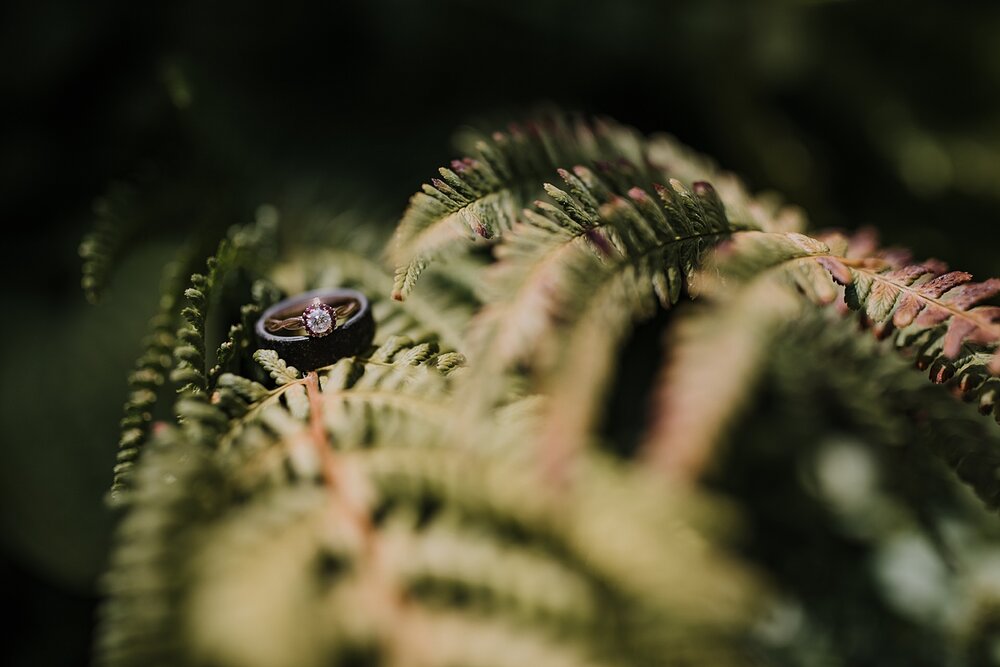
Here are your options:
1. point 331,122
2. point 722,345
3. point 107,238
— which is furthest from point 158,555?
point 331,122

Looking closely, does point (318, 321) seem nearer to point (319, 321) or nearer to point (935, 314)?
point (319, 321)

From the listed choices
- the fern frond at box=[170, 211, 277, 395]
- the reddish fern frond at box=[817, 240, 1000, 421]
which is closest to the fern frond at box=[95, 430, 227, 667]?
the fern frond at box=[170, 211, 277, 395]

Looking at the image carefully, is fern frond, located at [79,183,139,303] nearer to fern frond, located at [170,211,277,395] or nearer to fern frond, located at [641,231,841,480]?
fern frond, located at [170,211,277,395]

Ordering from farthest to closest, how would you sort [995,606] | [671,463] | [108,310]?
[108,310], [995,606], [671,463]

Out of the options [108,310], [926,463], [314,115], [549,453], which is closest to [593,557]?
[549,453]

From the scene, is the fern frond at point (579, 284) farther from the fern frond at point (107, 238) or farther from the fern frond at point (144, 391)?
the fern frond at point (107, 238)

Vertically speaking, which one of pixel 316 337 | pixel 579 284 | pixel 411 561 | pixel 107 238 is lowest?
pixel 411 561

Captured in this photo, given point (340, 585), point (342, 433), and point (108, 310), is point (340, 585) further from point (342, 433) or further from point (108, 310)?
point (108, 310)
